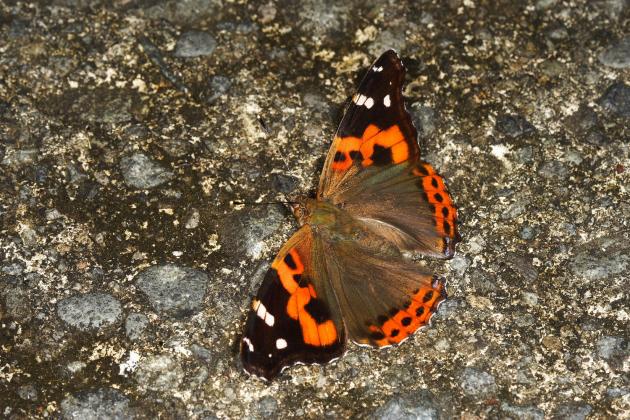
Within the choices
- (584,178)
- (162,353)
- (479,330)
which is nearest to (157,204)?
(162,353)

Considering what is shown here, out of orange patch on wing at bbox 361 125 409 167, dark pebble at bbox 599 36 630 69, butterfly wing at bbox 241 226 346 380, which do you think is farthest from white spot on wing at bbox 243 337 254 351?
dark pebble at bbox 599 36 630 69

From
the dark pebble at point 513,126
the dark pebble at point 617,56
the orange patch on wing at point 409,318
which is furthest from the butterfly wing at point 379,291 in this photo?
the dark pebble at point 617,56

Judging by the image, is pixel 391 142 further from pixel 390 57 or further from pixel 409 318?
pixel 409 318

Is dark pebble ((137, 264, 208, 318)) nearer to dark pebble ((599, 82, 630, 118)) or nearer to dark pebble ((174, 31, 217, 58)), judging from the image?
dark pebble ((174, 31, 217, 58))

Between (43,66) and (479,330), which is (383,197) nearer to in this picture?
(479,330)

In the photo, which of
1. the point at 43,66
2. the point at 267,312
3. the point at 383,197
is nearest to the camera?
the point at 267,312
